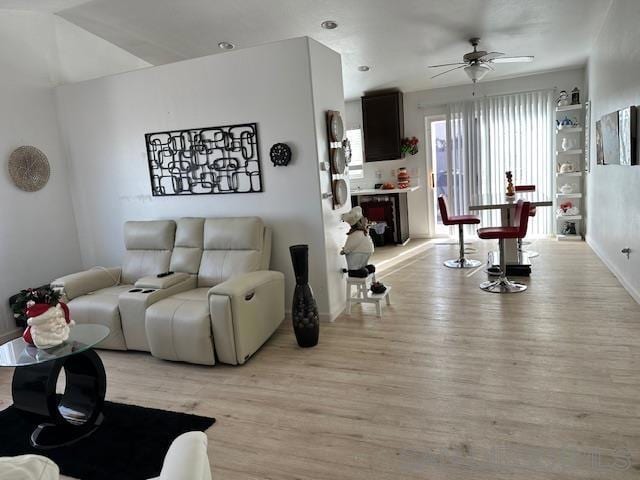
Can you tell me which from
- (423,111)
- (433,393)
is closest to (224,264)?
(433,393)

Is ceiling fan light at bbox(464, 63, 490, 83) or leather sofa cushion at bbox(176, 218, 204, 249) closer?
leather sofa cushion at bbox(176, 218, 204, 249)

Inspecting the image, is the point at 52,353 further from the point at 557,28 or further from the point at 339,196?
the point at 557,28

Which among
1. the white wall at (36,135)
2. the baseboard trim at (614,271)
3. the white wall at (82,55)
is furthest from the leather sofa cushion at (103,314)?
the baseboard trim at (614,271)

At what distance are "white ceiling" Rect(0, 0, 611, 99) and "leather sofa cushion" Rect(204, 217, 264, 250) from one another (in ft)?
6.63

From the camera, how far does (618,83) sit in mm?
4281

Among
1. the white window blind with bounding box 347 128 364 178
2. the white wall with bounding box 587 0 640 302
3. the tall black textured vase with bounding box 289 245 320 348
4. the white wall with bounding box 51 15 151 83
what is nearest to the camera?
the tall black textured vase with bounding box 289 245 320 348

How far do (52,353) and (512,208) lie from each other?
15.5 feet

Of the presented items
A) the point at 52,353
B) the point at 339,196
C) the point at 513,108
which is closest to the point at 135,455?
the point at 52,353

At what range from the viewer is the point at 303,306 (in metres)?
3.47

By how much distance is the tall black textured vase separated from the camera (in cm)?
348

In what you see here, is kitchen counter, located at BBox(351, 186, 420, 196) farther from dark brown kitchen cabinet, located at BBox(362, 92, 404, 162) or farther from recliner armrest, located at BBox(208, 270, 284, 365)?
recliner armrest, located at BBox(208, 270, 284, 365)

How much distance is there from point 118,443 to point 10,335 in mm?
2549

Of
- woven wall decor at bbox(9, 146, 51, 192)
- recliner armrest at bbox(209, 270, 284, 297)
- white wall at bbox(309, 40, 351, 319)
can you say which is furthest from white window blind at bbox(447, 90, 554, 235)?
woven wall decor at bbox(9, 146, 51, 192)

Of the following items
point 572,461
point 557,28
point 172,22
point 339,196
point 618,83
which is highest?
point 172,22
